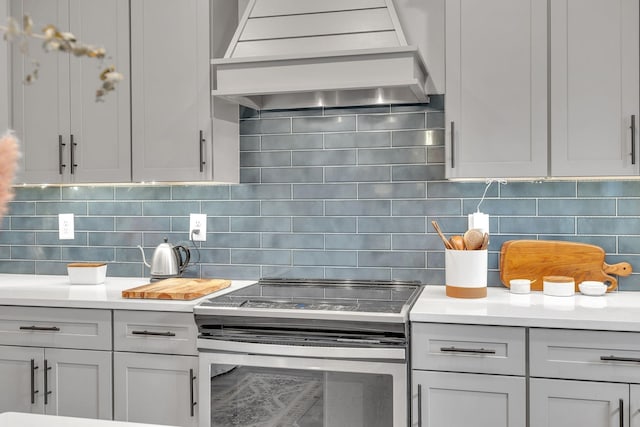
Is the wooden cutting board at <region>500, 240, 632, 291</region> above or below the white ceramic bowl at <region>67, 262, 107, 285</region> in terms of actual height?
above

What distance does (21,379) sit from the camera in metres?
2.64

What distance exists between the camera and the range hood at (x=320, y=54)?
97.2 inches

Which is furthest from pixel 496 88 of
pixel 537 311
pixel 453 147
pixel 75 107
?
pixel 75 107

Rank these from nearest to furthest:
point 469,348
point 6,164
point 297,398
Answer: point 6,164 → point 469,348 → point 297,398

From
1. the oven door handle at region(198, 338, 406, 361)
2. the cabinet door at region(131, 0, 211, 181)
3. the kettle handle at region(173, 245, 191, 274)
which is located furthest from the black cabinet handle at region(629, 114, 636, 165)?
the kettle handle at region(173, 245, 191, 274)

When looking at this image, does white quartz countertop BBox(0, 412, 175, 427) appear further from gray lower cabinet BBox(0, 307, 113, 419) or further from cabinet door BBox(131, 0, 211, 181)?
cabinet door BBox(131, 0, 211, 181)

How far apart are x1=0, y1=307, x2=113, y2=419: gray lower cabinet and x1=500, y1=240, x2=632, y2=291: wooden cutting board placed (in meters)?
1.76

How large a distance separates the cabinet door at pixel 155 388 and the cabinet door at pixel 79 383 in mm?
49

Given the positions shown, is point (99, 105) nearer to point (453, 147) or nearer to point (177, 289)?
point (177, 289)

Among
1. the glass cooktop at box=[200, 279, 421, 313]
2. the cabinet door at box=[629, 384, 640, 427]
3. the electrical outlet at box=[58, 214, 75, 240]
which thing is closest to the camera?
the cabinet door at box=[629, 384, 640, 427]

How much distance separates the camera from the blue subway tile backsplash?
2.76 m

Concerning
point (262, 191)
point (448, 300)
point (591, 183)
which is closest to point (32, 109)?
point (262, 191)

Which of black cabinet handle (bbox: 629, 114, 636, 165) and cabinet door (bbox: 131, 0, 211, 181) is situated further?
cabinet door (bbox: 131, 0, 211, 181)

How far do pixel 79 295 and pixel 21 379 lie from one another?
424 millimetres
